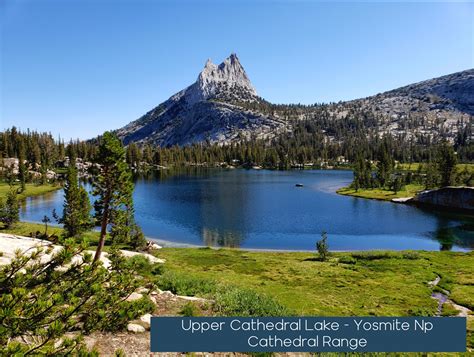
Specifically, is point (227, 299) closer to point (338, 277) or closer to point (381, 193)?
point (338, 277)

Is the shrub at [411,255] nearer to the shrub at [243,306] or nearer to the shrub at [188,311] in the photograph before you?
the shrub at [243,306]

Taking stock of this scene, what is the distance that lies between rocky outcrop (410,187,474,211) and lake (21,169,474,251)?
29.1ft

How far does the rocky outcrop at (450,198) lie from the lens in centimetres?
10688

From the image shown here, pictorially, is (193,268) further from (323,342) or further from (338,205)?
(338,205)

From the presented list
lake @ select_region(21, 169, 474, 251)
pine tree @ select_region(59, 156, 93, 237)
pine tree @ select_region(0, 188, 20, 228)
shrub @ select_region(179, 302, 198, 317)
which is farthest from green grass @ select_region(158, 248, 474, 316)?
pine tree @ select_region(0, 188, 20, 228)

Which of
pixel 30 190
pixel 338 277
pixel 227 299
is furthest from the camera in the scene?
pixel 30 190

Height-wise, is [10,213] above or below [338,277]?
above

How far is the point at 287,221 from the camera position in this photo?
91.8 meters

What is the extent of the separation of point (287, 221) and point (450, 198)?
64083mm

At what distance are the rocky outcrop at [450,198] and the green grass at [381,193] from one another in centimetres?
1193

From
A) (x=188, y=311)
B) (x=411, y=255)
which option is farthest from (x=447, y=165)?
(x=188, y=311)

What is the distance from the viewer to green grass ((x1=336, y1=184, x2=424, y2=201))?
5197 inches

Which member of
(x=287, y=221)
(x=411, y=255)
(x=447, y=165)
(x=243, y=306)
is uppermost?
(x=447, y=165)

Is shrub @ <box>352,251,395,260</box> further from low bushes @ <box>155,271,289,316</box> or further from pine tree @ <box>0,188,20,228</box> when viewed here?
pine tree @ <box>0,188,20,228</box>
